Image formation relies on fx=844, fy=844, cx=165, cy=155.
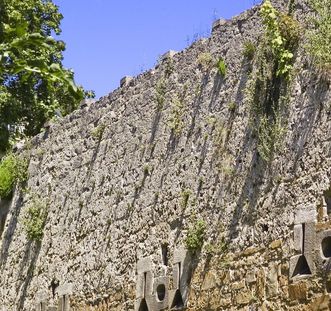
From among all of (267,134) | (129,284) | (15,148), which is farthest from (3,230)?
(267,134)

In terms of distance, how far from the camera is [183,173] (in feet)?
33.1

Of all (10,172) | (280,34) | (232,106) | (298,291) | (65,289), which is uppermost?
(10,172)

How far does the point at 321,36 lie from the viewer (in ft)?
27.5

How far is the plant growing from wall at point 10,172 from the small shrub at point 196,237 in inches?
209

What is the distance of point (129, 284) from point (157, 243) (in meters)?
0.74

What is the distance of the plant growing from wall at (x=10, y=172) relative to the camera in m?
14.2

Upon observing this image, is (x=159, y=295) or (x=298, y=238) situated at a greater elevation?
(x=298, y=238)

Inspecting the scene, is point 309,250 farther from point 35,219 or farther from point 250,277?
point 35,219

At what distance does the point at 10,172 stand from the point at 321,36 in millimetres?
7580

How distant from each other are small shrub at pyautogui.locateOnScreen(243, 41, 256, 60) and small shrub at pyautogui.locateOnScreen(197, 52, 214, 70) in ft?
2.36

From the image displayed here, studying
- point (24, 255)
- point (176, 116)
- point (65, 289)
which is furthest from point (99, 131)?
point (24, 255)

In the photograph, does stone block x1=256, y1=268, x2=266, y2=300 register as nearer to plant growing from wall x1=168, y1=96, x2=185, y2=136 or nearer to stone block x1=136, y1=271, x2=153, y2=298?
stone block x1=136, y1=271, x2=153, y2=298

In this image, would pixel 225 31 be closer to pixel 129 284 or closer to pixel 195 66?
pixel 195 66

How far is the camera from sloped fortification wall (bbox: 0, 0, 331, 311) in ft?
26.9
